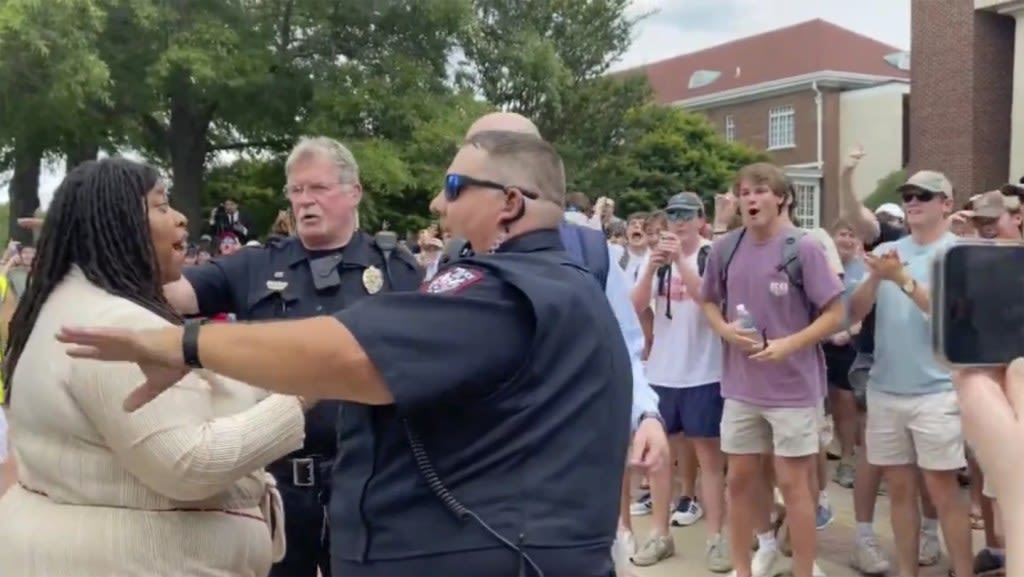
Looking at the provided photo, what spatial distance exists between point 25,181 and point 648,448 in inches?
902

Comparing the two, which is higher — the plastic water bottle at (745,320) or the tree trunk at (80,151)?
the tree trunk at (80,151)

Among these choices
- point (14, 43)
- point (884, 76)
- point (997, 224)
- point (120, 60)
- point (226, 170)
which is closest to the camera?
point (997, 224)

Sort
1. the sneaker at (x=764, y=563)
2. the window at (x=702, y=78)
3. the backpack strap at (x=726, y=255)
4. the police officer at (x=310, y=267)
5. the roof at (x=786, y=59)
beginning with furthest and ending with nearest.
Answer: the window at (x=702, y=78), the roof at (x=786, y=59), the sneaker at (x=764, y=563), the backpack strap at (x=726, y=255), the police officer at (x=310, y=267)

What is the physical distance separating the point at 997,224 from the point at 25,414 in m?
4.63

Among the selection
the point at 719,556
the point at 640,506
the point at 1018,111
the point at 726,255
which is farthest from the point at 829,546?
the point at 1018,111

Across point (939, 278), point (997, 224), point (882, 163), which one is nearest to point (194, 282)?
point (939, 278)

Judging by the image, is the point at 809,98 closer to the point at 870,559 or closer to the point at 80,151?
the point at 80,151

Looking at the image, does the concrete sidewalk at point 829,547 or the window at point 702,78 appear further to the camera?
the window at point 702,78

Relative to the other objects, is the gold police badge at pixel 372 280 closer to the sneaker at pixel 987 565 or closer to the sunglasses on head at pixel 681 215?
the sunglasses on head at pixel 681 215

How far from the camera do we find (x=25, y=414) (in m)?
2.67

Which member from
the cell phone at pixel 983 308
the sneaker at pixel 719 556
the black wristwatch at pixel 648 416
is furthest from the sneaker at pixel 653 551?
the cell phone at pixel 983 308

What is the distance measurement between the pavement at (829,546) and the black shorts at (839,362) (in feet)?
2.61

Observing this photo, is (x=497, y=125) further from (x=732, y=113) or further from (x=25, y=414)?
(x=732, y=113)

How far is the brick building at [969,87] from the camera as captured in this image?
2706 cm
